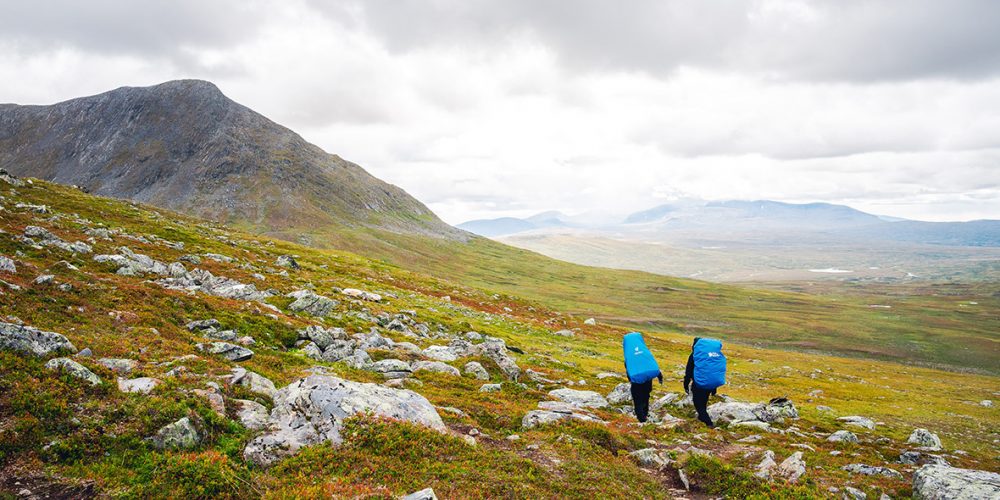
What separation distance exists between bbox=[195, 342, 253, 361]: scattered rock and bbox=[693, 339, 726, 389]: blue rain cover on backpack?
2067 centimetres

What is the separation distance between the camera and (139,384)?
43.3ft

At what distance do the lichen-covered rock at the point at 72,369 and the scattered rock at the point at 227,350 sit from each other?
247 inches

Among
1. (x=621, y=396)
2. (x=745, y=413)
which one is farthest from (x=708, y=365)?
(x=621, y=396)

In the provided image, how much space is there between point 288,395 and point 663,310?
16814cm

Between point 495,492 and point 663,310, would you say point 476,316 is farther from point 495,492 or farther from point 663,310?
point 663,310

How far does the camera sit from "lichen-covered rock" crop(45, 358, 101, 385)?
12406mm

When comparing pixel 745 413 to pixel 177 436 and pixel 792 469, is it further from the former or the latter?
pixel 177 436

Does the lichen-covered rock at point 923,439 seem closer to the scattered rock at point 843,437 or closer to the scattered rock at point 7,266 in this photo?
the scattered rock at point 843,437

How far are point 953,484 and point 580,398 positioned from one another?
1544cm

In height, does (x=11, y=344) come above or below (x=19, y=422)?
above

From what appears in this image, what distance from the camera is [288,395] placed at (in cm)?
1527

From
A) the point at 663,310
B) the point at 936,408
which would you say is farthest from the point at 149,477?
the point at 663,310

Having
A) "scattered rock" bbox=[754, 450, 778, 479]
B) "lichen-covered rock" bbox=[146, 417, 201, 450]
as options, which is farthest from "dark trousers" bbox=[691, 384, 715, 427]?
"lichen-covered rock" bbox=[146, 417, 201, 450]

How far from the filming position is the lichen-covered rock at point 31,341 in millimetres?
12586
